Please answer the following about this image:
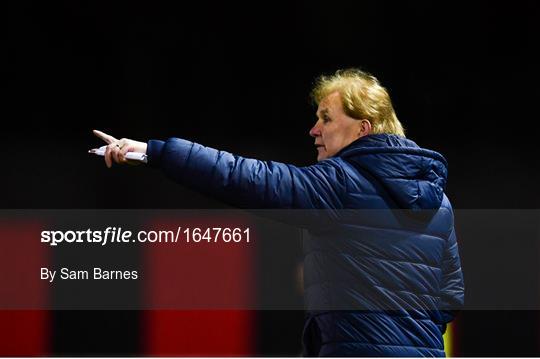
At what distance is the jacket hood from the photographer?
2053 millimetres

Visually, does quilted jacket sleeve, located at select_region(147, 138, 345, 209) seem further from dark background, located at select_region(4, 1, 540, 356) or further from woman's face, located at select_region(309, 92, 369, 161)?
dark background, located at select_region(4, 1, 540, 356)

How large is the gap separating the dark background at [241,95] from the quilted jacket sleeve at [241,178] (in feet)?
7.78

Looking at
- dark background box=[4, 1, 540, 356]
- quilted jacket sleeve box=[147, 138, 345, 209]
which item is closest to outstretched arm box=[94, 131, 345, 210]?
quilted jacket sleeve box=[147, 138, 345, 209]

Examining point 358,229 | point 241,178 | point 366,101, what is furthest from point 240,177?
point 366,101

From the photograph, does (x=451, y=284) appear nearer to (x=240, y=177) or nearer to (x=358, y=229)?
(x=358, y=229)

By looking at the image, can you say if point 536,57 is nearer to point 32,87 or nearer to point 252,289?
point 252,289

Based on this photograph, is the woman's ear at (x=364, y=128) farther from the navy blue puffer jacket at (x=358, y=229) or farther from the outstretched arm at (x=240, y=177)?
the outstretched arm at (x=240, y=177)

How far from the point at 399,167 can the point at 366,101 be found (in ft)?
0.71

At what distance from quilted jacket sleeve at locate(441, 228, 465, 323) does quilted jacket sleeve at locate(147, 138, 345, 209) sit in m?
0.40

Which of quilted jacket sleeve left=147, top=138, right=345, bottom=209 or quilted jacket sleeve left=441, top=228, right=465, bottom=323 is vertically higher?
quilted jacket sleeve left=147, top=138, right=345, bottom=209

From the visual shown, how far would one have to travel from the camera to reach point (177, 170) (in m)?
1.95

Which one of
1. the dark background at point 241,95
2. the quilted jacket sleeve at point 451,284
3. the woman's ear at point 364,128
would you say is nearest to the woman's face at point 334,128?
the woman's ear at point 364,128

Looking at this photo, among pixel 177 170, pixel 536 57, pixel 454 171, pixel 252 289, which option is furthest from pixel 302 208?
pixel 536 57

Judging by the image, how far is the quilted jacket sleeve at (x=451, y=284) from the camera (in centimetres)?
223
